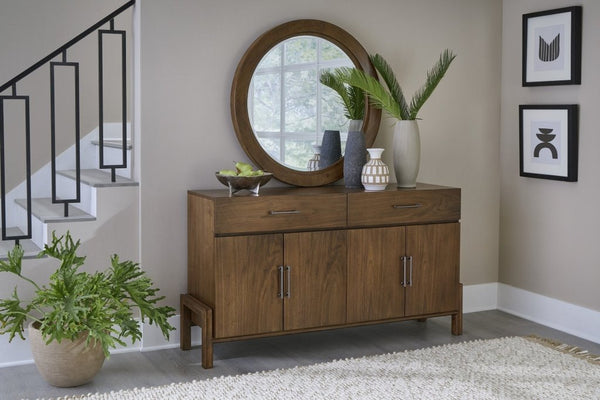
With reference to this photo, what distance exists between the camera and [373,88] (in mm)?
4336

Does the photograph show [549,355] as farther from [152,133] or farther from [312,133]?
[152,133]

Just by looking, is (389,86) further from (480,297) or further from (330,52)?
(480,297)

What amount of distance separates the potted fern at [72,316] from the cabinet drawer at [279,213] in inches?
19.7

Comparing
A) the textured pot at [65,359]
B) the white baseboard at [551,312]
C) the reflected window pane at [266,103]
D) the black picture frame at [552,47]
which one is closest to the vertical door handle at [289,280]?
the reflected window pane at [266,103]

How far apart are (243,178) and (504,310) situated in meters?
2.08

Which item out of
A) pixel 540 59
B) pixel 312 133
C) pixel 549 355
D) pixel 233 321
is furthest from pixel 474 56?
pixel 233 321

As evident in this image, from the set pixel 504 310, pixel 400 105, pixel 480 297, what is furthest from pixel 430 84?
pixel 504 310

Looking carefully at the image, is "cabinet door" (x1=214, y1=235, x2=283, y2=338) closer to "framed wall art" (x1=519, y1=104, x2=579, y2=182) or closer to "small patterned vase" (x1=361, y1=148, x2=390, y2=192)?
"small patterned vase" (x1=361, y1=148, x2=390, y2=192)

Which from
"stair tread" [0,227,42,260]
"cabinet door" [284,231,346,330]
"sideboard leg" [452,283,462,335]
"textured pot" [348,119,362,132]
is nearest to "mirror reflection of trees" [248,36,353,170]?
"textured pot" [348,119,362,132]

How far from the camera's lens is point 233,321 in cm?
392

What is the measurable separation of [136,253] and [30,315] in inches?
23.6

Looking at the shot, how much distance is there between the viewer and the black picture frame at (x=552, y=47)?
175 inches

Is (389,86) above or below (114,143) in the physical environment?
A: above

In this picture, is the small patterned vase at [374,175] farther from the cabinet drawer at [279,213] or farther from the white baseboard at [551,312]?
the white baseboard at [551,312]
